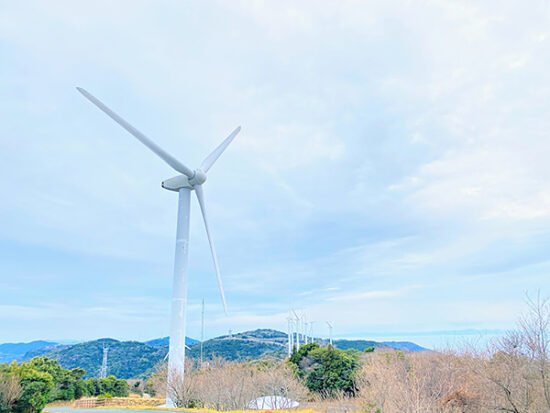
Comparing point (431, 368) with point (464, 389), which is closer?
point (464, 389)

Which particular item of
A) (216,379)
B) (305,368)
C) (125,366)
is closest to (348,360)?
(305,368)

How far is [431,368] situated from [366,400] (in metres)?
5.36

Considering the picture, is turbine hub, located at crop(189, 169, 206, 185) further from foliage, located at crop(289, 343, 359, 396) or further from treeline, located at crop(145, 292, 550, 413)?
foliage, located at crop(289, 343, 359, 396)

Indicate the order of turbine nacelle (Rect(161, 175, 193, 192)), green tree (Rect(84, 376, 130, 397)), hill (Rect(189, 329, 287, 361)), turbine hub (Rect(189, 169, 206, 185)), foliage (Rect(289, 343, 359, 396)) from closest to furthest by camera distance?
turbine hub (Rect(189, 169, 206, 185)), turbine nacelle (Rect(161, 175, 193, 192)), foliage (Rect(289, 343, 359, 396)), green tree (Rect(84, 376, 130, 397)), hill (Rect(189, 329, 287, 361))

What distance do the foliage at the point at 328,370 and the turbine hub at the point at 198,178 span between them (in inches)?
1144

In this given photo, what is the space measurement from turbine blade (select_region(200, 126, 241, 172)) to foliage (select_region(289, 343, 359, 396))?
29.3m

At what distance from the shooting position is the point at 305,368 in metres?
53.3

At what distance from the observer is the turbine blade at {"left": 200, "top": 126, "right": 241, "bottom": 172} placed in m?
35.8

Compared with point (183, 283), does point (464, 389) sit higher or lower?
lower

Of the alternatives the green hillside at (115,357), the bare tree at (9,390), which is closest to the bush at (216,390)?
the bare tree at (9,390)

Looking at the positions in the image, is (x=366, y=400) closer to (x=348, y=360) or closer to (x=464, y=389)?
(x=464, y=389)

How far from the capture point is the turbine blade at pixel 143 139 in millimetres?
28183

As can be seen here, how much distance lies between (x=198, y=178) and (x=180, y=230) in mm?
4494

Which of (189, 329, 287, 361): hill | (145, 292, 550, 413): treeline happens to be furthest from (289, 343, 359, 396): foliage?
(189, 329, 287, 361): hill
